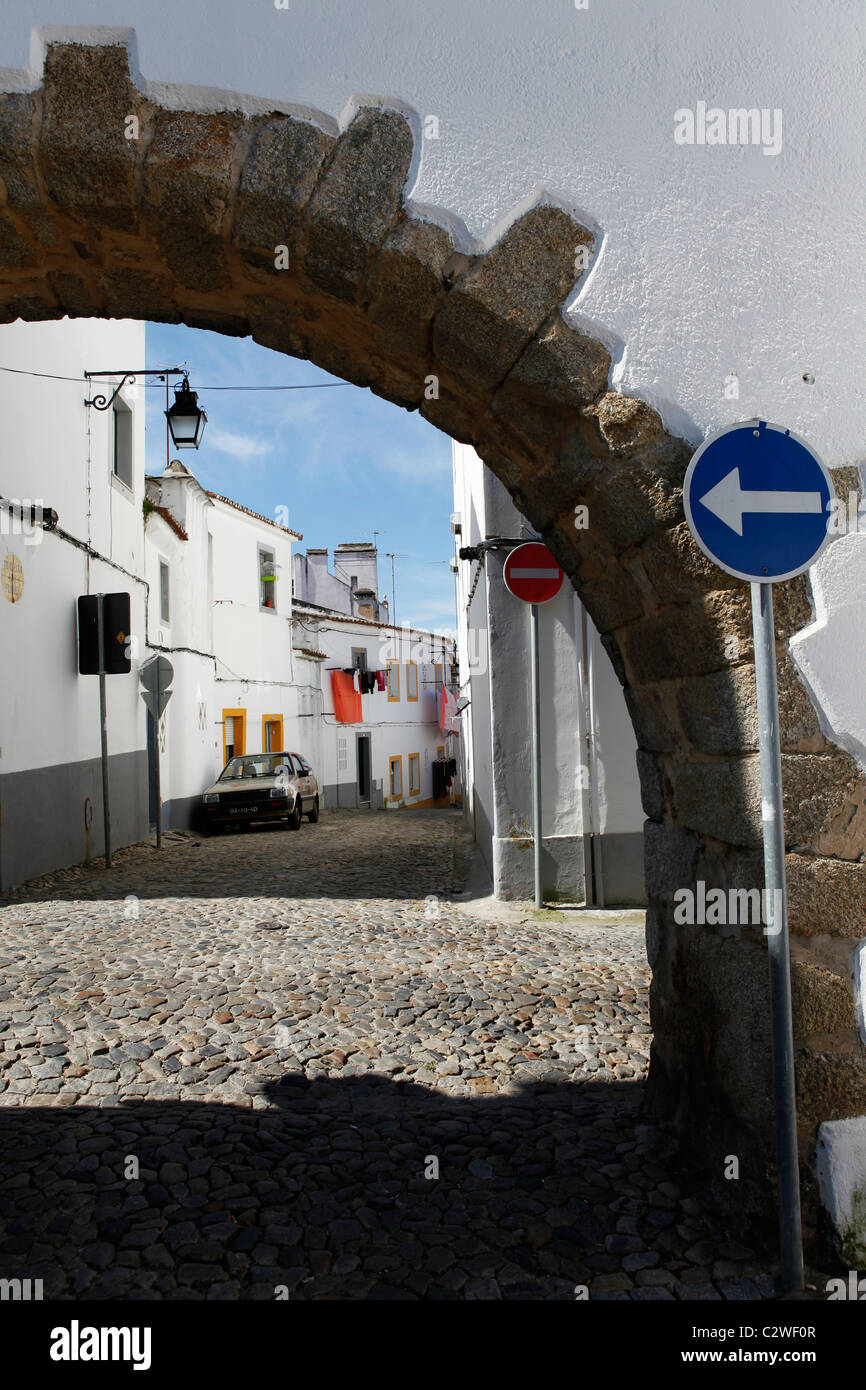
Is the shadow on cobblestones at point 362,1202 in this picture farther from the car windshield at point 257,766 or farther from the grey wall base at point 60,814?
the car windshield at point 257,766

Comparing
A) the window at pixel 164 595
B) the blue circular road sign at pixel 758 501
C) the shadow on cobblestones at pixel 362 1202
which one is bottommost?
the shadow on cobblestones at pixel 362 1202

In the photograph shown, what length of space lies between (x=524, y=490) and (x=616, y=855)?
4.35 meters

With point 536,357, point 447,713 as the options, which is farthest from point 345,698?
point 536,357

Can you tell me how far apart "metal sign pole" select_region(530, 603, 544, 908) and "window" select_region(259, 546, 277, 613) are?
51.2 ft

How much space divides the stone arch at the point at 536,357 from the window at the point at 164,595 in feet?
40.4

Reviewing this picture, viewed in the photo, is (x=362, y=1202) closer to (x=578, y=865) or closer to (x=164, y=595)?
(x=578, y=865)

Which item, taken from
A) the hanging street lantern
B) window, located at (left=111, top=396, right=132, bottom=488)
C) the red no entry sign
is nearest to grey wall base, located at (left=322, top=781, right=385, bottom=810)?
window, located at (left=111, top=396, right=132, bottom=488)

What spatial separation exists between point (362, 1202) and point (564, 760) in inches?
178

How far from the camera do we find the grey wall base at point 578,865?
7.11 m

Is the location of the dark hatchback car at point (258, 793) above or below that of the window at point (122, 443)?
below

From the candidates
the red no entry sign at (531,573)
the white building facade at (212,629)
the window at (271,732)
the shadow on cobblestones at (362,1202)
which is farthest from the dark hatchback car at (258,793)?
the shadow on cobblestones at (362,1202)

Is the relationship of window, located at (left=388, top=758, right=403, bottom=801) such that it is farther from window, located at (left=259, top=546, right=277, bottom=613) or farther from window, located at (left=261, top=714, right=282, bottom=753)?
window, located at (left=259, top=546, right=277, bottom=613)
